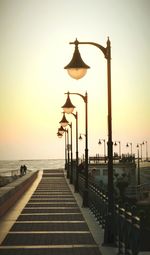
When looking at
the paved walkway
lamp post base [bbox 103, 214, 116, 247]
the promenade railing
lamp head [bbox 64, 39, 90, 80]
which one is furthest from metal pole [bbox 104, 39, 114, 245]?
lamp head [bbox 64, 39, 90, 80]

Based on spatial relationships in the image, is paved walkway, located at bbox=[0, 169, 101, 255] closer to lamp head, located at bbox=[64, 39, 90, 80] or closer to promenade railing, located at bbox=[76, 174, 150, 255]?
promenade railing, located at bbox=[76, 174, 150, 255]

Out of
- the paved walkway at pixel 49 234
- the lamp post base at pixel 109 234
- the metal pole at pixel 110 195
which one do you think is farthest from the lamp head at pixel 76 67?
the paved walkway at pixel 49 234

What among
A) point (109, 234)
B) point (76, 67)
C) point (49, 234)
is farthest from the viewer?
point (49, 234)

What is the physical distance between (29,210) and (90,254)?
11095 mm

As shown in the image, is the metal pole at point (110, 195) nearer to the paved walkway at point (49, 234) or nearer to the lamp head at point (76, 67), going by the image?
the paved walkway at point (49, 234)

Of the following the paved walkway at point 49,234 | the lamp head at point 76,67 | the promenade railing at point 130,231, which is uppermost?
the lamp head at point 76,67

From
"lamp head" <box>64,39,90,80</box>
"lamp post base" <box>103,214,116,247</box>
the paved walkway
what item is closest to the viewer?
"lamp head" <box>64,39,90,80</box>

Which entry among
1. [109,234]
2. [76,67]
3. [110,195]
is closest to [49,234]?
[109,234]

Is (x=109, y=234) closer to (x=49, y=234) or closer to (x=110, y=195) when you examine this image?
(x=110, y=195)

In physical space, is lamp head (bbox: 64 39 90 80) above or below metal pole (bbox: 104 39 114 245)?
above

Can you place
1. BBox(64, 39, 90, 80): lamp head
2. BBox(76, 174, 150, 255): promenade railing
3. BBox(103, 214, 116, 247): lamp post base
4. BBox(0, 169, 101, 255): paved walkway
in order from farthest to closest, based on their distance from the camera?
BBox(103, 214, 116, 247): lamp post base < BBox(0, 169, 101, 255): paved walkway < BBox(64, 39, 90, 80): lamp head < BBox(76, 174, 150, 255): promenade railing

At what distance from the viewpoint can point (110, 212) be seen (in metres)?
14.5

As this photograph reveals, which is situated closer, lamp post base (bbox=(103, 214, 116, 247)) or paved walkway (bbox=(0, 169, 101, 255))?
paved walkway (bbox=(0, 169, 101, 255))

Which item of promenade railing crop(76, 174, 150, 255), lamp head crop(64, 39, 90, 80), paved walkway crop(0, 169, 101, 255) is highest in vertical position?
lamp head crop(64, 39, 90, 80)
